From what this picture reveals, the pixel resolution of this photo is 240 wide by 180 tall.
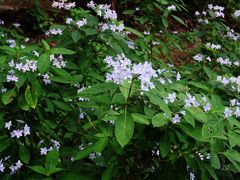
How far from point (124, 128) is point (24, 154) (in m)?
0.73

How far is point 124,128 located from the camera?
1.71m

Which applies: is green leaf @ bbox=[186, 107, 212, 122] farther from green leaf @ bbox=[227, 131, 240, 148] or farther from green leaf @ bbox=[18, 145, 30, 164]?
green leaf @ bbox=[18, 145, 30, 164]

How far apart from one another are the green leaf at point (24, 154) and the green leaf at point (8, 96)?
0.29 m

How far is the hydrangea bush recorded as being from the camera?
6.02 feet

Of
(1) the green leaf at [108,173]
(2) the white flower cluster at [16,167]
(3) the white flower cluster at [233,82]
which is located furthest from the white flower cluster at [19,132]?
(3) the white flower cluster at [233,82]

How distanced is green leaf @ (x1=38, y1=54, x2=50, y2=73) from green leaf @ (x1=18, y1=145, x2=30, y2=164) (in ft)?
1.54

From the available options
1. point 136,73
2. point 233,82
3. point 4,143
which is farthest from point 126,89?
point 233,82

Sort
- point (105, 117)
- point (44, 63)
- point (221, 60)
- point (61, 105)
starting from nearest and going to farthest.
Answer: point (105, 117) → point (44, 63) → point (61, 105) → point (221, 60)

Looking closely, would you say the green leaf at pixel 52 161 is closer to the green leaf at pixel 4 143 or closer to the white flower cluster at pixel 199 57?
the green leaf at pixel 4 143

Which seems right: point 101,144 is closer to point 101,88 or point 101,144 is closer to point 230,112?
point 101,88

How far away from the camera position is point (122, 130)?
1.70 metres

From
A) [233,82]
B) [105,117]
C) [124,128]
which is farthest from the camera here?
[233,82]

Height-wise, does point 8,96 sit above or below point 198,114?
below

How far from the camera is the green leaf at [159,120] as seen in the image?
1744mm
